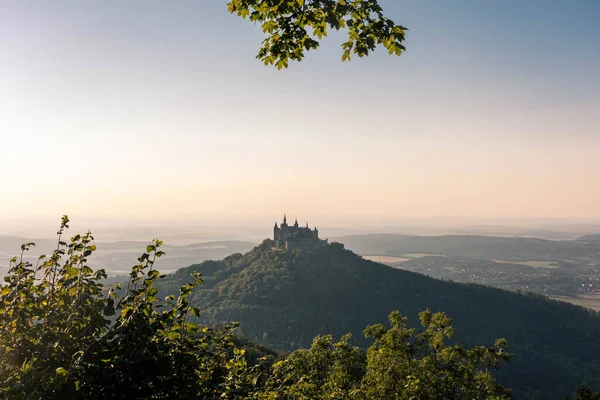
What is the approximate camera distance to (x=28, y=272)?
725 centimetres

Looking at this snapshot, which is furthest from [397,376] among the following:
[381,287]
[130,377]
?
[381,287]

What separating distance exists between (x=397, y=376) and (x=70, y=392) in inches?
452

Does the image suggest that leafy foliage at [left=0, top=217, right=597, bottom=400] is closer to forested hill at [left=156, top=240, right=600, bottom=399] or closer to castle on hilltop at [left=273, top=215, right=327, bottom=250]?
forested hill at [left=156, top=240, right=600, bottom=399]

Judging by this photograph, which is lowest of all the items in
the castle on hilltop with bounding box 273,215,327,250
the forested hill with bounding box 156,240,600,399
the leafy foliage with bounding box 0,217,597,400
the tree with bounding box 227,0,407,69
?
the forested hill with bounding box 156,240,600,399

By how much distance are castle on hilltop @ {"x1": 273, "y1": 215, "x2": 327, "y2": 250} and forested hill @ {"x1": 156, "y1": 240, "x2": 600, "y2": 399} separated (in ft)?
14.6

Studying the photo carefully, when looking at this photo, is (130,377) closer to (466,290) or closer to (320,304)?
(320,304)

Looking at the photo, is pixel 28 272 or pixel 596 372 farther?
pixel 596 372

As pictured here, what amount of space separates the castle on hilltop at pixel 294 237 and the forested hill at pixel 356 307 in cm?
446

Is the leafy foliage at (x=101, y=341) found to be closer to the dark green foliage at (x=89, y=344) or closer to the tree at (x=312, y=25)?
the dark green foliage at (x=89, y=344)

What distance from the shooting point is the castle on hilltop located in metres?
191

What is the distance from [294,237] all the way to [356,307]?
41.7 m

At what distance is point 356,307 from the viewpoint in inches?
7077

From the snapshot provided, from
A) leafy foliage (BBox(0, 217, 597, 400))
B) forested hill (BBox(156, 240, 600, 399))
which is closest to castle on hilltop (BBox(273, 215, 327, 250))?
forested hill (BBox(156, 240, 600, 399))

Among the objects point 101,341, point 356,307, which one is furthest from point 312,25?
point 356,307
